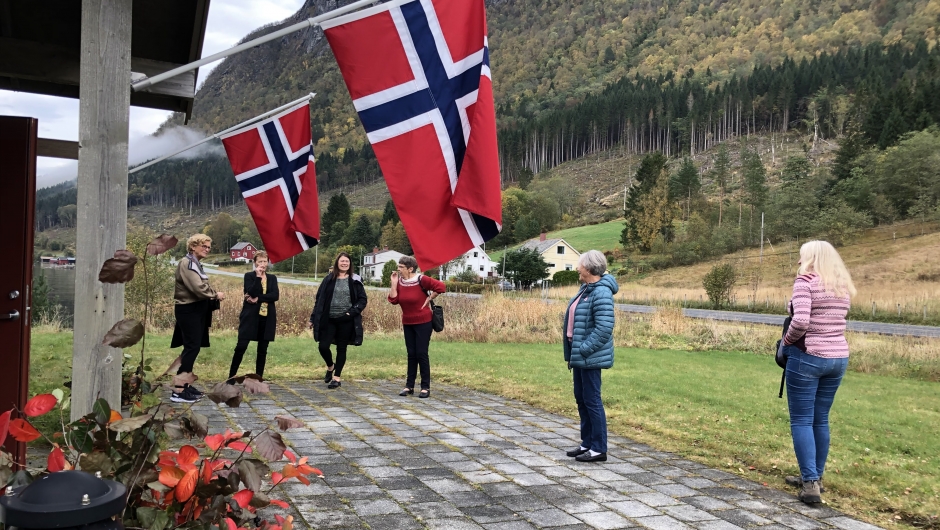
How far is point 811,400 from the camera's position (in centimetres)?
508

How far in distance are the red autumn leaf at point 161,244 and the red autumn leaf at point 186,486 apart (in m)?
0.88

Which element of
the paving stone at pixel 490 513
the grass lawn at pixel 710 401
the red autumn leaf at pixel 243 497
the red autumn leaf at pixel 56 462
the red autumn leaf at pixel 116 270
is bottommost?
the grass lawn at pixel 710 401

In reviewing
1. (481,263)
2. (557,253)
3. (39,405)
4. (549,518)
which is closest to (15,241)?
(39,405)

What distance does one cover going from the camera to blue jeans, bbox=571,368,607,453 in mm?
5688

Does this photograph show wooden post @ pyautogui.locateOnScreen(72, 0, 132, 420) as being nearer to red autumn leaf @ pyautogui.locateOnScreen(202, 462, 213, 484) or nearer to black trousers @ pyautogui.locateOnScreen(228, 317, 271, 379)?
red autumn leaf @ pyautogui.locateOnScreen(202, 462, 213, 484)

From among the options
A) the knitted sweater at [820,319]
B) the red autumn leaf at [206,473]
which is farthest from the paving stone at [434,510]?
the knitted sweater at [820,319]

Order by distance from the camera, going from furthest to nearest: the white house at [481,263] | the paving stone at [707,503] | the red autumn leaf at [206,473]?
the white house at [481,263] < the paving stone at [707,503] < the red autumn leaf at [206,473]

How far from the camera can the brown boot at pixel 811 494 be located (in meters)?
4.78

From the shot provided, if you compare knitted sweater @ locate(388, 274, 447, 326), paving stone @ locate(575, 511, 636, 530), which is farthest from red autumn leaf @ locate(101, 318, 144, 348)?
knitted sweater @ locate(388, 274, 447, 326)

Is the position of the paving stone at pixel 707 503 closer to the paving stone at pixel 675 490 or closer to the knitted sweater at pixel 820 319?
the paving stone at pixel 675 490

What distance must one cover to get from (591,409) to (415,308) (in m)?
3.35

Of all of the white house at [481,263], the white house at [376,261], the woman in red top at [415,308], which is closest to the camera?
the woman in red top at [415,308]

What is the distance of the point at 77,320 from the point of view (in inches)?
119

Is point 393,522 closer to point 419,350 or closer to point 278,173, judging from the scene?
point 278,173
